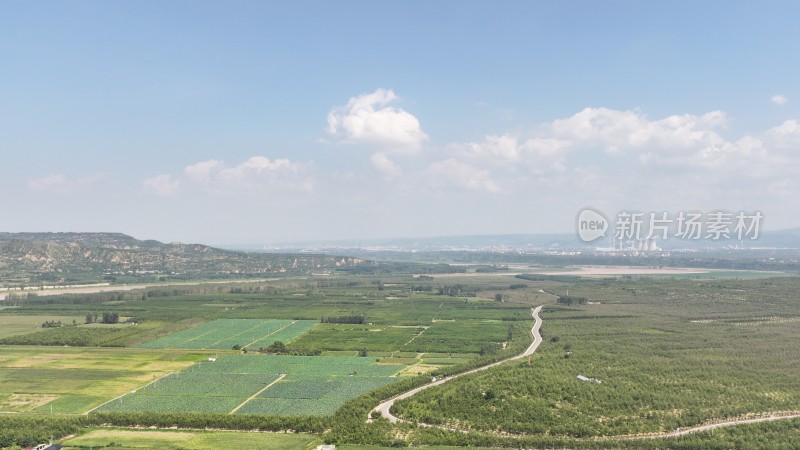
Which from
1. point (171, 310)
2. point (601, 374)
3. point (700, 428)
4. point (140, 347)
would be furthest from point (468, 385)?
point (171, 310)

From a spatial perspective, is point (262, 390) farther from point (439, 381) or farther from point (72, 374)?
point (72, 374)

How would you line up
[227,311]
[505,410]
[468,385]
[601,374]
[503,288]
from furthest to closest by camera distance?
[503,288], [227,311], [601,374], [468,385], [505,410]

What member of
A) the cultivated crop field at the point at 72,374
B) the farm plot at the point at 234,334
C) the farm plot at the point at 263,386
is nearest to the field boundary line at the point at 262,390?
the farm plot at the point at 263,386

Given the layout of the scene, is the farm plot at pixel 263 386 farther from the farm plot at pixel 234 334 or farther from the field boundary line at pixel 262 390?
the farm plot at pixel 234 334

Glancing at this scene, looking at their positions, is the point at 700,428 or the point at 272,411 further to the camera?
the point at 272,411

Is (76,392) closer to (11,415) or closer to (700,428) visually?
(11,415)
